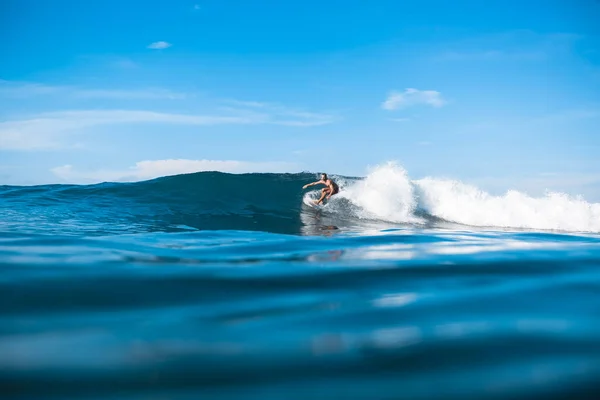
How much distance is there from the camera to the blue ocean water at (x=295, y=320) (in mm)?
1725

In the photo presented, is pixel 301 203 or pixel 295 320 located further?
pixel 301 203

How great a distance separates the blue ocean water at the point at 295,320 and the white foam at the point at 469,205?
1043 centimetres

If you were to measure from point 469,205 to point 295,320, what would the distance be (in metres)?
16.0

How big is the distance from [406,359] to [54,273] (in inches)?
112

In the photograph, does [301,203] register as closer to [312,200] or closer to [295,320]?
[312,200]

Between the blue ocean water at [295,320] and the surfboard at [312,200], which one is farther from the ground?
the surfboard at [312,200]

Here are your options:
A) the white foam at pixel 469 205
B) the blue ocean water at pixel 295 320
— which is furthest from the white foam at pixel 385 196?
the blue ocean water at pixel 295 320

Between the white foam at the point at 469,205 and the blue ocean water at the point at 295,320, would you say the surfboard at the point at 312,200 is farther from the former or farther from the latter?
the blue ocean water at the point at 295,320

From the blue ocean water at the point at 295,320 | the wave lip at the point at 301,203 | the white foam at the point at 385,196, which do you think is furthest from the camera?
the white foam at the point at 385,196

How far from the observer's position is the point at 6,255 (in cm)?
430

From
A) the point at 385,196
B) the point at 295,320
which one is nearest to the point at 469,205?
the point at 385,196

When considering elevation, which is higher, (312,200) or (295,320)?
(312,200)

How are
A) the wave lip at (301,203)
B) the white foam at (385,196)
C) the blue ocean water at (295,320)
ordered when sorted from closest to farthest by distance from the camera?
the blue ocean water at (295,320), the wave lip at (301,203), the white foam at (385,196)

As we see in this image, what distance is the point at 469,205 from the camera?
1705 centimetres
